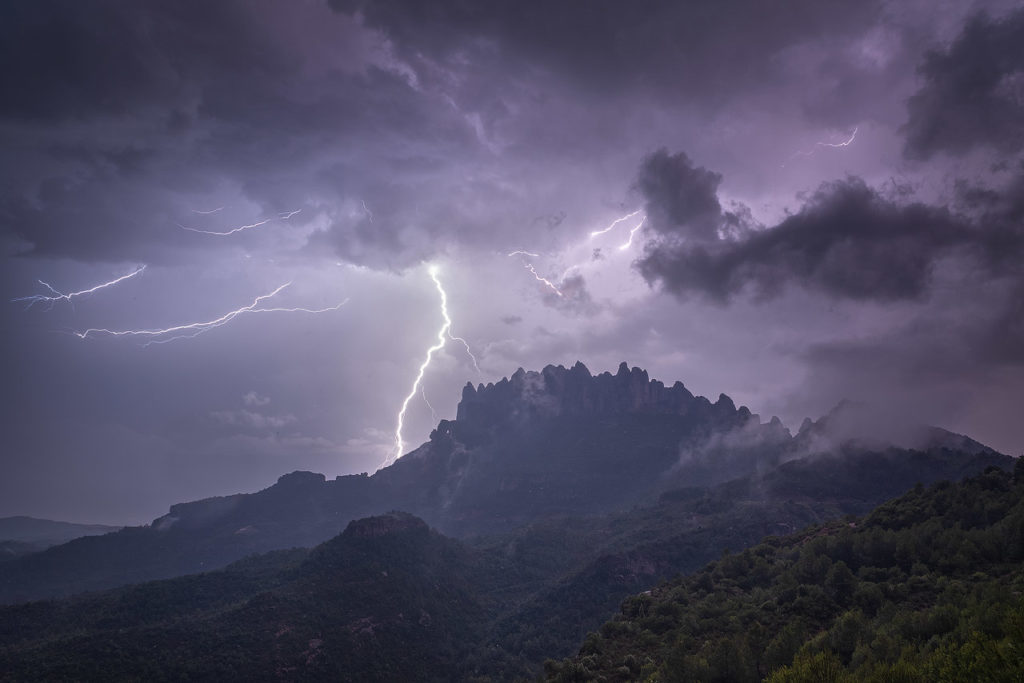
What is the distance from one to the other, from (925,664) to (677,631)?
2830 cm

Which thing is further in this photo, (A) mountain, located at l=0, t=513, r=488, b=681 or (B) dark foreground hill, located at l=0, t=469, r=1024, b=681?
(A) mountain, located at l=0, t=513, r=488, b=681

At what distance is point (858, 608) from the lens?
4566 cm

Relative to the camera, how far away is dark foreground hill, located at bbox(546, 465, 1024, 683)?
29.0 meters

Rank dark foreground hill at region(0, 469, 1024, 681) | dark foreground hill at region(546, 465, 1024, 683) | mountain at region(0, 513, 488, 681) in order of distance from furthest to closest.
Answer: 1. mountain at region(0, 513, 488, 681)
2. dark foreground hill at region(0, 469, 1024, 681)
3. dark foreground hill at region(546, 465, 1024, 683)

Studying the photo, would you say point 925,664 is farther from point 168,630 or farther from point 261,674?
point 168,630

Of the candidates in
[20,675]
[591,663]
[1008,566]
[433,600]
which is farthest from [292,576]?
[1008,566]

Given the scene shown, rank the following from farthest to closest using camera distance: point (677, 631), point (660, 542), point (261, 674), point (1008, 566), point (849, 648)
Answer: point (660, 542), point (261, 674), point (677, 631), point (1008, 566), point (849, 648)

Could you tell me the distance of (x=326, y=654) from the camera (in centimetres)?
8775

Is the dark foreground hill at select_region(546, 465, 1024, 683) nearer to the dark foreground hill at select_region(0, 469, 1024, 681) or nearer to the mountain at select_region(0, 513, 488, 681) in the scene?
the dark foreground hill at select_region(0, 469, 1024, 681)

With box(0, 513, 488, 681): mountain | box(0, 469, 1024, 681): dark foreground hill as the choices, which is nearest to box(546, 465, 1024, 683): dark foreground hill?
box(0, 469, 1024, 681): dark foreground hill

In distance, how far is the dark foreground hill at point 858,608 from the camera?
29.0 meters

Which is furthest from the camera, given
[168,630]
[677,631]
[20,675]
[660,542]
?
[660,542]

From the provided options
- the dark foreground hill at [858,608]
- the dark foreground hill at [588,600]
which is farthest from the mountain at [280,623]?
the dark foreground hill at [858,608]

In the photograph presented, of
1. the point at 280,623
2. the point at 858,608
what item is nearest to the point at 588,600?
the point at 280,623
